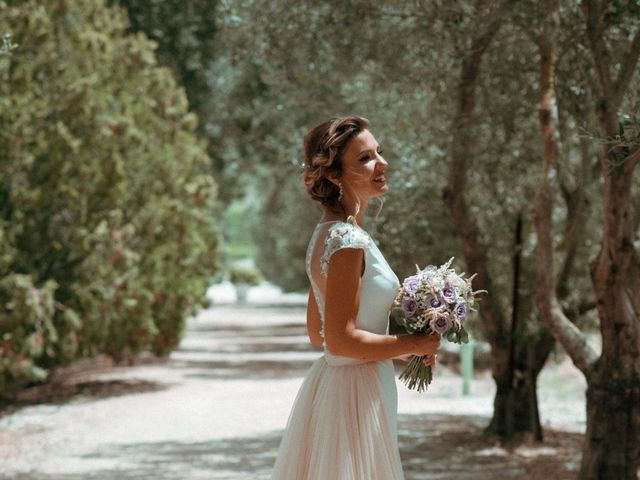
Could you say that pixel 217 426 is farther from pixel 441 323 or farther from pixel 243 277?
pixel 243 277

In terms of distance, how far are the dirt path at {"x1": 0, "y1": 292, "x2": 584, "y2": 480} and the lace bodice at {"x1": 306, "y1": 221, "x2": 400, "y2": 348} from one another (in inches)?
232

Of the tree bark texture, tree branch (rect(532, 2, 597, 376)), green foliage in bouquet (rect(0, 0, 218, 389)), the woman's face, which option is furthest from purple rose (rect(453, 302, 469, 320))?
green foliage in bouquet (rect(0, 0, 218, 389))

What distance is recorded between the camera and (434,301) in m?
4.30

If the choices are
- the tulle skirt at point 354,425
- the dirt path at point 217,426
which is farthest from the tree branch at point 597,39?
the tulle skirt at point 354,425

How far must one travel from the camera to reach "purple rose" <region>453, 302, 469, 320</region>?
4.35m

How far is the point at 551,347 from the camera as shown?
38.6 ft

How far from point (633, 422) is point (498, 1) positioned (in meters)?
3.34

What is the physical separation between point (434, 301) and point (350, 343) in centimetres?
40

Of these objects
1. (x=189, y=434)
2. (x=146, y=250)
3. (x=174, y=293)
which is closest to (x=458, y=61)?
(x=189, y=434)

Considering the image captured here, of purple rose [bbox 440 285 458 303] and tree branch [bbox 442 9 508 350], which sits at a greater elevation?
tree branch [bbox 442 9 508 350]

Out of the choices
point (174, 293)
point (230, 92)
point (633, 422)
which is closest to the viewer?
point (633, 422)

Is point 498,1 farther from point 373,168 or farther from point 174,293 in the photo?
point 174,293

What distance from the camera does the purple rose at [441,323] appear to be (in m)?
4.24

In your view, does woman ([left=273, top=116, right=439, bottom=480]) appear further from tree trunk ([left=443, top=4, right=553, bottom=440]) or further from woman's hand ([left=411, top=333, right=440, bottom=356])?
tree trunk ([left=443, top=4, right=553, bottom=440])
